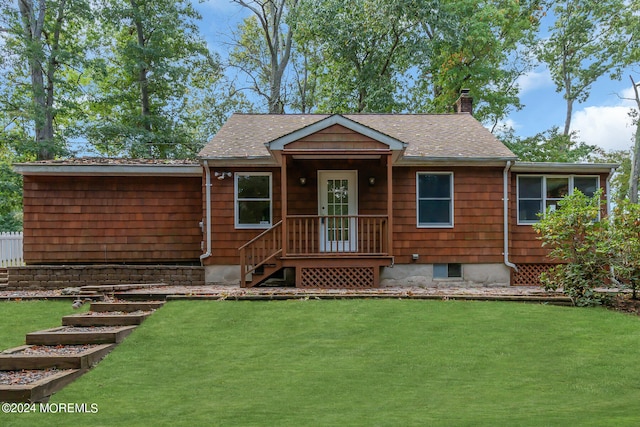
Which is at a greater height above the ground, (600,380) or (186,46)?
(186,46)

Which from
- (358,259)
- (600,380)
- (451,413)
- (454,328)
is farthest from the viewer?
(358,259)

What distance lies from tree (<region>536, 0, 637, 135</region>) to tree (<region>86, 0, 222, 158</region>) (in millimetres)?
18998

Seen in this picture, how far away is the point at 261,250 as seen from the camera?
10281mm

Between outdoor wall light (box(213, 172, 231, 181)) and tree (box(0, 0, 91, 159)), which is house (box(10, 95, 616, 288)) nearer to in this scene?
outdoor wall light (box(213, 172, 231, 181))

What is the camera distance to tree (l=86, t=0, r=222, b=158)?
64.4 feet

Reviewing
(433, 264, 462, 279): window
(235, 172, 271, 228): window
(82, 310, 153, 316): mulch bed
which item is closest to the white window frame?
(235, 172, 271, 228): window

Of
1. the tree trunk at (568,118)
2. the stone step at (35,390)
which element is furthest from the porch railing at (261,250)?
the tree trunk at (568,118)

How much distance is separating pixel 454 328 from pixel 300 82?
22608mm

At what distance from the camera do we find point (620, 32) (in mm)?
21812

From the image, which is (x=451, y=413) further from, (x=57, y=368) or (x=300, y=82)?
(x=300, y=82)

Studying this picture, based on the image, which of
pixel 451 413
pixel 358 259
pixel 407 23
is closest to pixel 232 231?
pixel 358 259

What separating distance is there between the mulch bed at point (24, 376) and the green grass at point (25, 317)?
132cm

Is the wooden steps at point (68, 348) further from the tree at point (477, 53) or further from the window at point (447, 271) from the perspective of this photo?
the tree at point (477, 53)

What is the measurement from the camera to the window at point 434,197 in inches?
424
